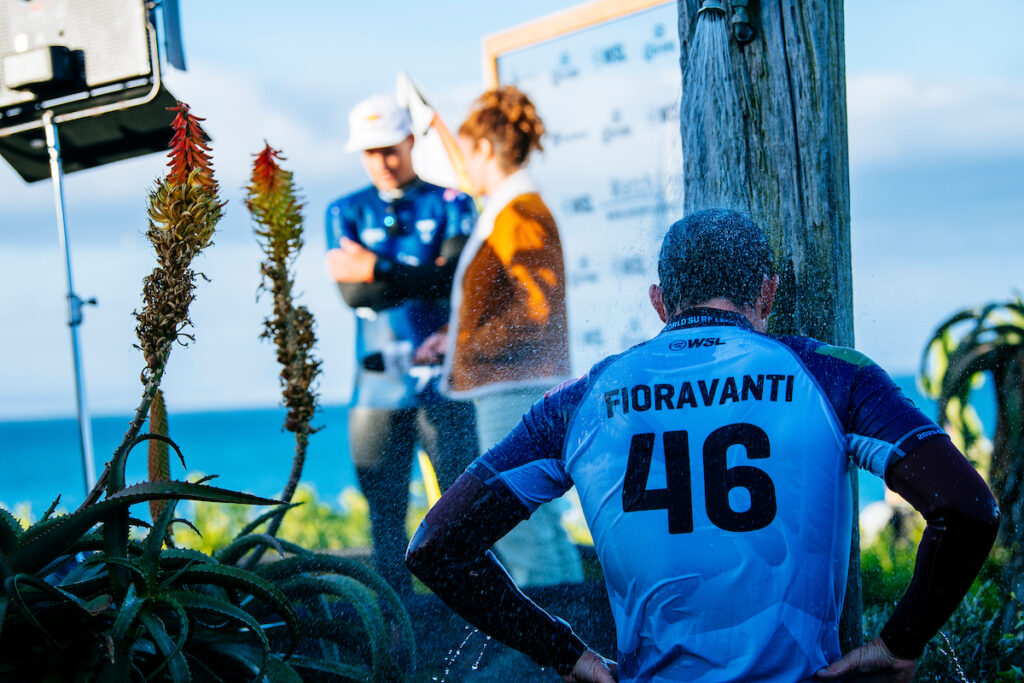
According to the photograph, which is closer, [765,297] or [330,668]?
[765,297]

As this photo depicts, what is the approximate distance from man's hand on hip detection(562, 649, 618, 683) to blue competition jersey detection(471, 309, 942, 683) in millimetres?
58

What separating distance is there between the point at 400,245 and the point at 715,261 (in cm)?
242

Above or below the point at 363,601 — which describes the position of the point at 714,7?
above

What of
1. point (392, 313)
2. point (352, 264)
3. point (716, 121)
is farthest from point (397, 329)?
point (716, 121)

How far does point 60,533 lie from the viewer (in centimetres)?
182

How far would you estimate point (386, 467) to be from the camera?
3.97 meters

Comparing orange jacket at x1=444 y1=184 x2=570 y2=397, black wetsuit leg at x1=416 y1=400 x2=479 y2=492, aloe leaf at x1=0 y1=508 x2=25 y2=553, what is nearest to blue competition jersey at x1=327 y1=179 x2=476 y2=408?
black wetsuit leg at x1=416 y1=400 x2=479 y2=492

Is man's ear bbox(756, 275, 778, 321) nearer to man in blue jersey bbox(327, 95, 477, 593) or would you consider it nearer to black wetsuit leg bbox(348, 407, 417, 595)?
man in blue jersey bbox(327, 95, 477, 593)

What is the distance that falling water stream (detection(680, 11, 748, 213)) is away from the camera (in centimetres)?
248

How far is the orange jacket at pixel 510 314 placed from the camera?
340 centimetres

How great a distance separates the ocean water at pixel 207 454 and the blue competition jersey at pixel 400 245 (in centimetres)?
3125

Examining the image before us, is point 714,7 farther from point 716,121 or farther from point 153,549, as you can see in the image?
point 153,549

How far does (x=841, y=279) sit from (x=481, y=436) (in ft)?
4.96

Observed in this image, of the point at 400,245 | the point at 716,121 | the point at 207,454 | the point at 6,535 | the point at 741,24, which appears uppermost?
the point at 741,24
